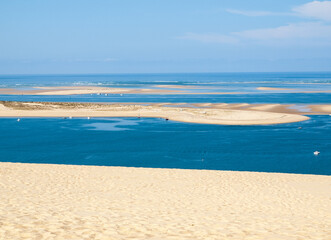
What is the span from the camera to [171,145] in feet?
110

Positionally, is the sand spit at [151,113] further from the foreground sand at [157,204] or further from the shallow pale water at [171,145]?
the foreground sand at [157,204]

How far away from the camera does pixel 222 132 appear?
40.9m

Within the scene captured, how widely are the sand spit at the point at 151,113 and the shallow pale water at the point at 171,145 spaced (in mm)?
3225

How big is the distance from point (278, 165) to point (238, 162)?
8.95 ft

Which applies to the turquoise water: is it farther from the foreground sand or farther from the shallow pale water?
the foreground sand

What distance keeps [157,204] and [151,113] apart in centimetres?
4273

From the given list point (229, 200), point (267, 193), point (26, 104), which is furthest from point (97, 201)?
point (26, 104)

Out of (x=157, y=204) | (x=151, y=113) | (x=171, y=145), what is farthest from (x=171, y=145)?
(x=151, y=113)

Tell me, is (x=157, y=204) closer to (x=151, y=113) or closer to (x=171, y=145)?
(x=171, y=145)

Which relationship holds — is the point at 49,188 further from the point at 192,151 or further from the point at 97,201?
the point at 192,151

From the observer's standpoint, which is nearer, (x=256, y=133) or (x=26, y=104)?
(x=256, y=133)

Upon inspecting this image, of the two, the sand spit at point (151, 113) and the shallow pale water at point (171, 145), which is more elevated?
the sand spit at point (151, 113)

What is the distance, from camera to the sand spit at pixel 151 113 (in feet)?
162

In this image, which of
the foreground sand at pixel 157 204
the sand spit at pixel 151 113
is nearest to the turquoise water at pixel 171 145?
the sand spit at pixel 151 113
